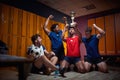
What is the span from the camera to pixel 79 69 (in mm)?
3527

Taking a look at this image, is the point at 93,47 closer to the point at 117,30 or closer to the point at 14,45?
the point at 14,45

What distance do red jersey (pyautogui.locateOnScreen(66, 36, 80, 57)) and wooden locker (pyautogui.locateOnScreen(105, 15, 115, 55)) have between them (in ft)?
9.22

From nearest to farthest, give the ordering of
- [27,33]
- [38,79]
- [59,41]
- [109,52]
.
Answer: [38,79] < [59,41] < [27,33] < [109,52]

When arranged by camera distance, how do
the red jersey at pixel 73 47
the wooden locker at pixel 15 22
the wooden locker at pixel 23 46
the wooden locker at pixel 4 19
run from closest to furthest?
the red jersey at pixel 73 47, the wooden locker at pixel 4 19, the wooden locker at pixel 15 22, the wooden locker at pixel 23 46

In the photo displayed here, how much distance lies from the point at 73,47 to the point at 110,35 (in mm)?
3076

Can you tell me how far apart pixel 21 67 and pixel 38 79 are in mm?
1298

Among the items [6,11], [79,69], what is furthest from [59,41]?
[6,11]

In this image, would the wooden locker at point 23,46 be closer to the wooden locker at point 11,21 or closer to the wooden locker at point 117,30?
the wooden locker at point 11,21

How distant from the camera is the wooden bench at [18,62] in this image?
3.56 feet

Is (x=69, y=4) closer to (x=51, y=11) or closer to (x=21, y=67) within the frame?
(x=51, y=11)

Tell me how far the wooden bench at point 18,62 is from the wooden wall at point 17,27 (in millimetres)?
3067

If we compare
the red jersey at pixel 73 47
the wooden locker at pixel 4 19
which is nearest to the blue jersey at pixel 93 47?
the red jersey at pixel 73 47

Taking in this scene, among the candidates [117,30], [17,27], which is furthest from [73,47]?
[117,30]

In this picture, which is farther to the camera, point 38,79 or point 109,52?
point 109,52
